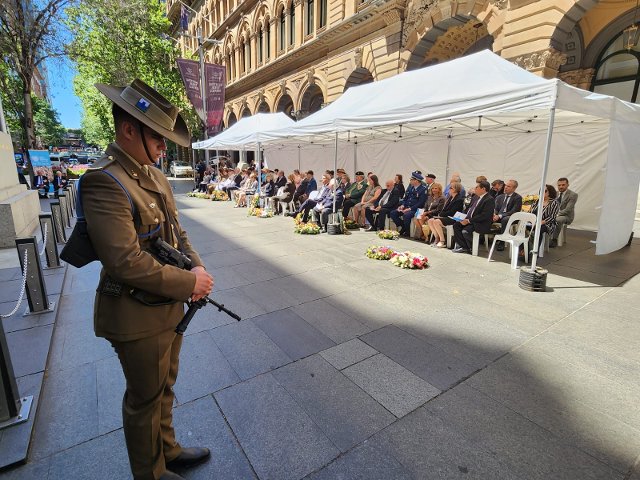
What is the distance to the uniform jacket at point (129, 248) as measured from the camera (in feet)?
4.68

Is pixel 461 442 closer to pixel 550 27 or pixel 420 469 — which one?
pixel 420 469

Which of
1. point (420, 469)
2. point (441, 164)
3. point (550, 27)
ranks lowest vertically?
point (420, 469)

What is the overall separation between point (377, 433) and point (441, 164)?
10.4 m

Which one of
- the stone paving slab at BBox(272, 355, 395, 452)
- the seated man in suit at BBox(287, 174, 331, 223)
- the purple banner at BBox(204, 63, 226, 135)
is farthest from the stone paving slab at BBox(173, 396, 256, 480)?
the purple banner at BBox(204, 63, 226, 135)

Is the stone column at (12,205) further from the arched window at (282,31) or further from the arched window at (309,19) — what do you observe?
the arched window at (282,31)

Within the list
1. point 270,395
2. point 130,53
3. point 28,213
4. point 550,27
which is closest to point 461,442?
point 270,395

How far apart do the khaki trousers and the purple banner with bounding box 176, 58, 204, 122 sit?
693 inches

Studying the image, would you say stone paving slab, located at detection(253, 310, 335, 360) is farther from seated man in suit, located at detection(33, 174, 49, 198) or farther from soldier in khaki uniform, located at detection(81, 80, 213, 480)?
seated man in suit, located at detection(33, 174, 49, 198)

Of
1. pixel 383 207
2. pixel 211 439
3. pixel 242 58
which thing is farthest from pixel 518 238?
pixel 242 58

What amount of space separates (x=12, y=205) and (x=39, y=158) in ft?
36.8

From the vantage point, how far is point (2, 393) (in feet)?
7.79

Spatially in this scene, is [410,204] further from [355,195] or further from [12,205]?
[12,205]

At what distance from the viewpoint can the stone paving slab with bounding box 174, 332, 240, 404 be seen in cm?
283

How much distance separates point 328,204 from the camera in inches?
381
